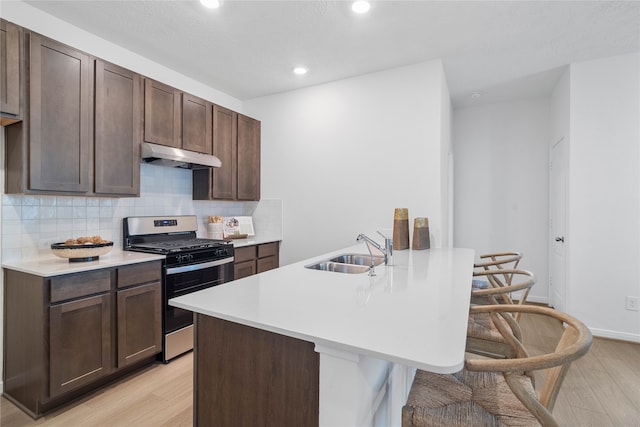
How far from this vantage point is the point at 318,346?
1.00m

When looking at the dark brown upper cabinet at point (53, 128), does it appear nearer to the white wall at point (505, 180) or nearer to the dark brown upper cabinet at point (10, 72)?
the dark brown upper cabinet at point (10, 72)

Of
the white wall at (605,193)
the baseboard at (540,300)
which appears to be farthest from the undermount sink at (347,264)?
the baseboard at (540,300)

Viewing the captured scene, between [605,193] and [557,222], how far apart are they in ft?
2.46

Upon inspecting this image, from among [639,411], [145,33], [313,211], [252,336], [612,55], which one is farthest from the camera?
[313,211]

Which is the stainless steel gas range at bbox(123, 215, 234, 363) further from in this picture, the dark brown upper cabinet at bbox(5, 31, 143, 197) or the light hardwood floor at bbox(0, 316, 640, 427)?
the dark brown upper cabinet at bbox(5, 31, 143, 197)

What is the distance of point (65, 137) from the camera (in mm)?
2252

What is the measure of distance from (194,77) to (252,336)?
3273 mm

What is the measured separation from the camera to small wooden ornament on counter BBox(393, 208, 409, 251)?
2.89m

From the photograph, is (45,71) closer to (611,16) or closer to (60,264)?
(60,264)

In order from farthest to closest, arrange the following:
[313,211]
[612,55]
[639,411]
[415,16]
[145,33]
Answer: [313,211]
[612,55]
[145,33]
[415,16]
[639,411]

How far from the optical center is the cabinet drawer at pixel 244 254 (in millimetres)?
3410

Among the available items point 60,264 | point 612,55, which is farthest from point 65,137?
point 612,55

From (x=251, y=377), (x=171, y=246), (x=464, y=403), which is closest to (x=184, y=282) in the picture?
(x=171, y=246)

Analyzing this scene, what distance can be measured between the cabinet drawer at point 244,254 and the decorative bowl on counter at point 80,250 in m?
1.25
